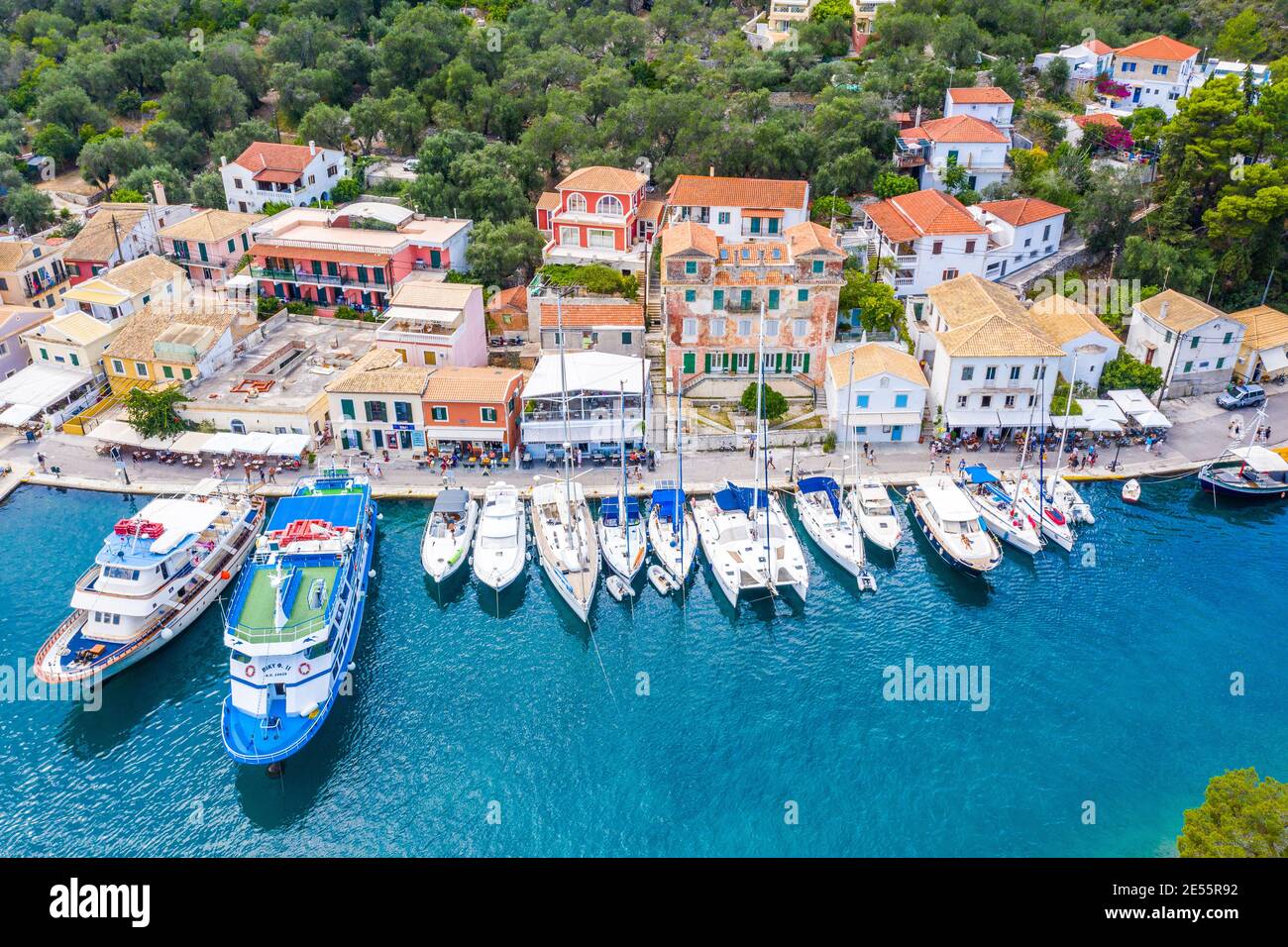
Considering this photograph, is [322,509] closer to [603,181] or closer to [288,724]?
[288,724]

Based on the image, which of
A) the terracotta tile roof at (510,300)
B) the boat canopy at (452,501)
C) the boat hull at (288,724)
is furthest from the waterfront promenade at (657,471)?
the terracotta tile roof at (510,300)

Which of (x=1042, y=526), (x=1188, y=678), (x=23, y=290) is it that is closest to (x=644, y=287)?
(x=1042, y=526)

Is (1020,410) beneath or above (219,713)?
above

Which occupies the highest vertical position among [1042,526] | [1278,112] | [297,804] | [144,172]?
[1278,112]

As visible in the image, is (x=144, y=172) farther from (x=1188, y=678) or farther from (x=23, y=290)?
(x=1188, y=678)

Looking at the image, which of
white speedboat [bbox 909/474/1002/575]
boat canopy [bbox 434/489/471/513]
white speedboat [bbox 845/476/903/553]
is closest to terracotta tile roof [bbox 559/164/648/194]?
boat canopy [bbox 434/489/471/513]

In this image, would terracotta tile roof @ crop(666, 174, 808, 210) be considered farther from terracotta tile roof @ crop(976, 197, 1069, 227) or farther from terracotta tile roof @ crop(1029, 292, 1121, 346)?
terracotta tile roof @ crop(1029, 292, 1121, 346)

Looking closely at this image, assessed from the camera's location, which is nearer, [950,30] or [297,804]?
[297,804]
